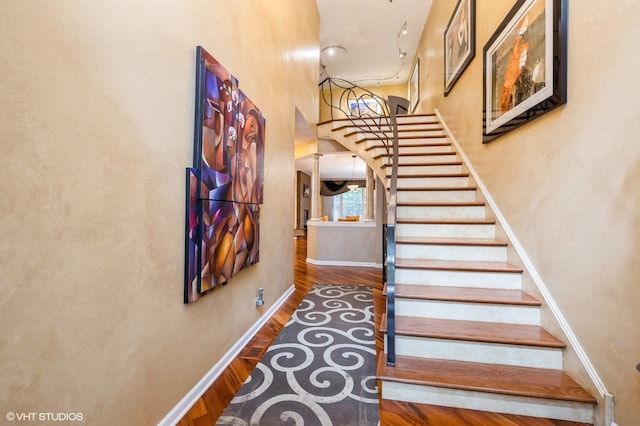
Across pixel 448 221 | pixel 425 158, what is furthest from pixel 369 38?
pixel 448 221

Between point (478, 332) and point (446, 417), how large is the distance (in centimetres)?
51

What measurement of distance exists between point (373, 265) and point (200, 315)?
4.03 metres

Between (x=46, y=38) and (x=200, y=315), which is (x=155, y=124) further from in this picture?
(x=200, y=315)

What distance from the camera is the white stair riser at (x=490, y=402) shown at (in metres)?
1.33

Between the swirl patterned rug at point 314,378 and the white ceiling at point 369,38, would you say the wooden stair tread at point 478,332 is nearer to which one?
the swirl patterned rug at point 314,378

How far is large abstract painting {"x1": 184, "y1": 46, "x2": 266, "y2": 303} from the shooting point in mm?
1469

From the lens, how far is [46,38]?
2.67ft

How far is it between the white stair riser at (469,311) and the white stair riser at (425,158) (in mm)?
2125

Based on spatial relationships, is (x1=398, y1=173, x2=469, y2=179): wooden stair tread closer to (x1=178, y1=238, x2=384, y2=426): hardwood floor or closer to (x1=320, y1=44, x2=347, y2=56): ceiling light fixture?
(x1=178, y1=238, x2=384, y2=426): hardwood floor

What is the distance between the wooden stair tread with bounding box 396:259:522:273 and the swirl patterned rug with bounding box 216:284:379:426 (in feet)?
2.35

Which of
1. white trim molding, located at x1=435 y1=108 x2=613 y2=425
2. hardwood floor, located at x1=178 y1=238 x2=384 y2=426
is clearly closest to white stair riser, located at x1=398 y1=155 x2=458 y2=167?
white trim molding, located at x1=435 y1=108 x2=613 y2=425

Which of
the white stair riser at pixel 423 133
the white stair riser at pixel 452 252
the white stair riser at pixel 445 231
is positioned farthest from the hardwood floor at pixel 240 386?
the white stair riser at pixel 423 133

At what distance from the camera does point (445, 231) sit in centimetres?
256

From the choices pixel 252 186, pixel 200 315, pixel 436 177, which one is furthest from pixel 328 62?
pixel 200 315
